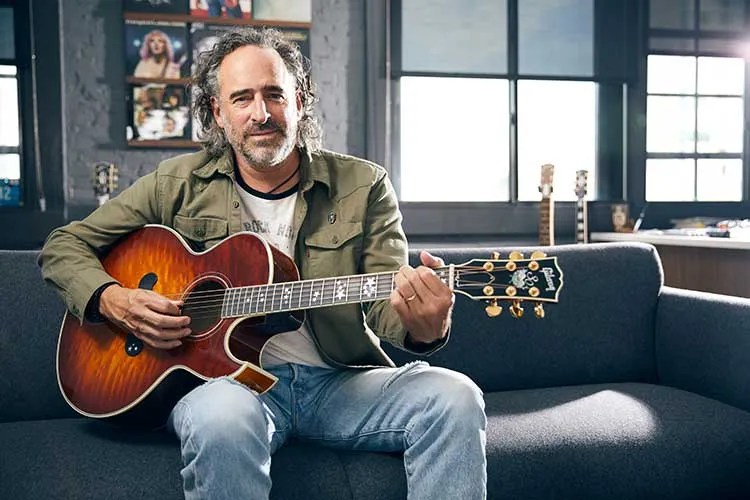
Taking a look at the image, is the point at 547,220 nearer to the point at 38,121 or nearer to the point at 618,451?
the point at 618,451

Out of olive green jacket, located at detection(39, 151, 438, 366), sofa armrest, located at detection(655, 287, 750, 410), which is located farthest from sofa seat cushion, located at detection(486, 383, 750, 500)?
olive green jacket, located at detection(39, 151, 438, 366)

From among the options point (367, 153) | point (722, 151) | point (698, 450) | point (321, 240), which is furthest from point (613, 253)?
point (722, 151)

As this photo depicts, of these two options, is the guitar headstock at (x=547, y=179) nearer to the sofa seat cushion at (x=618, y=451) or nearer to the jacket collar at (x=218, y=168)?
the sofa seat cushion at (x=618, y=451)

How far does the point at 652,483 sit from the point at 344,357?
74 cm

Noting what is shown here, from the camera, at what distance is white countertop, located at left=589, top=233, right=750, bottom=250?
11.0ft

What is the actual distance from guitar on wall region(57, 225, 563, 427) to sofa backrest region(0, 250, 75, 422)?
20cm

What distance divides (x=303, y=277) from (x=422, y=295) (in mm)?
436

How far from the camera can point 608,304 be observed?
237 cm

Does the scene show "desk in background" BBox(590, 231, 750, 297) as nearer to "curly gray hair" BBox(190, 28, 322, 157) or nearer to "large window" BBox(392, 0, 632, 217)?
"large window" BBox(392, 0, 632, 217)

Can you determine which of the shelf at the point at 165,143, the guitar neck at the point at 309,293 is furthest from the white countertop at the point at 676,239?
the guitar neck at the point at 309,293

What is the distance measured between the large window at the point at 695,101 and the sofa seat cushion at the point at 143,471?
Result: 130 inches

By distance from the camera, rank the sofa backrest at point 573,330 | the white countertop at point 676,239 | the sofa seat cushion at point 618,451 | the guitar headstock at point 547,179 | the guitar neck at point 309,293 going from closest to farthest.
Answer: the guitar neck at point 309,293 < the sofa seat cushion at point 618,451 < the sofa backrest at point 573,330 < the white countertop at point 676,239 < the guitar headstock at point 547,179

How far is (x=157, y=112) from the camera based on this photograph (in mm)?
3893

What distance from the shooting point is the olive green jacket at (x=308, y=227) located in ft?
5.85
